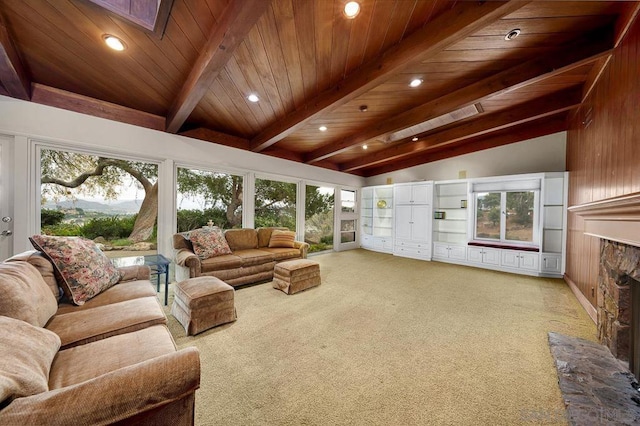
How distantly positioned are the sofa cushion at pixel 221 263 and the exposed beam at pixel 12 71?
2617mm

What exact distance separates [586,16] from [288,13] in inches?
108

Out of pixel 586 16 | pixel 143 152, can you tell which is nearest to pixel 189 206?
pixel 143 152

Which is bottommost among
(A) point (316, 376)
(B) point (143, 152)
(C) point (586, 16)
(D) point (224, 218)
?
(A) point (316, 376)

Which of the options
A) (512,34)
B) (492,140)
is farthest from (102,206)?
(492,140)

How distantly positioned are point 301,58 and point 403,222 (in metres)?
4.95

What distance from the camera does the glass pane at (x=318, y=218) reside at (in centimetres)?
613

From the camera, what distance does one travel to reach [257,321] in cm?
247

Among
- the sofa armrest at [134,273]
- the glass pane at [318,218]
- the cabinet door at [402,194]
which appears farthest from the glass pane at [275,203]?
the cabinet door at [402,194]

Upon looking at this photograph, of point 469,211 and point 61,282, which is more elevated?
point 469,211

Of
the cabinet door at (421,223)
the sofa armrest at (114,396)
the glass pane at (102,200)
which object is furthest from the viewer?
the cabinet door at (421,223)

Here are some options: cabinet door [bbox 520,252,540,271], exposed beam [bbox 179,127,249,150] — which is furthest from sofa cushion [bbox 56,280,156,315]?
cabinet door [bbox 520,252,540,271]

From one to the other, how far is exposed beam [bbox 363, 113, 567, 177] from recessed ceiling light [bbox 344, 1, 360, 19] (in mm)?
4943

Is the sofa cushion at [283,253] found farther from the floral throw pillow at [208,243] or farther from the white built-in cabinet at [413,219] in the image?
the white built-in cabinet at [413,219]

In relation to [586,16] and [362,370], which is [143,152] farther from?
[586,16]
